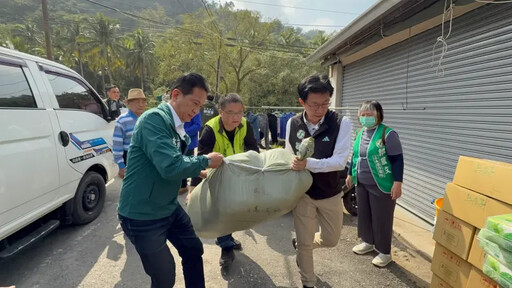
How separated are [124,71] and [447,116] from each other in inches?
1785

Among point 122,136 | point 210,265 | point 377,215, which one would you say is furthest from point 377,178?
point 122,136

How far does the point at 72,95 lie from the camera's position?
11.2 feet

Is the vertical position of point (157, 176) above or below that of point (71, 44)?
below

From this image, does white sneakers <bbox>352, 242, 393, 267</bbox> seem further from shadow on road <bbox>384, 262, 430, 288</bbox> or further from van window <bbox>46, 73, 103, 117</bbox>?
van window <bbox>46, 73, 103, 117</bbox>

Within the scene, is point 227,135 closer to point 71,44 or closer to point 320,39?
point 320,39

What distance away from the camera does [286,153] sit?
204 cm

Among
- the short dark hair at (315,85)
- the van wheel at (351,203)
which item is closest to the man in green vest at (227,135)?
the short dark hair at (315,85)

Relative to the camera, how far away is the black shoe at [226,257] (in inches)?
105

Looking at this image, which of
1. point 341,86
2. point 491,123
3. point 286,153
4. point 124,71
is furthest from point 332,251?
point 124,71

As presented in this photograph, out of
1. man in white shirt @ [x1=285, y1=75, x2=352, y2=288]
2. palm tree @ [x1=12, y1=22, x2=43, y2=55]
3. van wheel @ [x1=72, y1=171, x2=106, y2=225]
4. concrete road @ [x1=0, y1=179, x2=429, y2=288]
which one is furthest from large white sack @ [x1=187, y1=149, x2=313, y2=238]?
palm tree @ [x1=12, y1=22, x2=43, y2=55]

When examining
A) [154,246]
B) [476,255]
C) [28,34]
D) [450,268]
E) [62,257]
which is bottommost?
[62,257]

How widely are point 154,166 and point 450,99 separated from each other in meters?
3.72

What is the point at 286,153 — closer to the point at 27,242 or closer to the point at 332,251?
the point at 332,251

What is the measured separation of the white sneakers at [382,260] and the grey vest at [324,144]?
1.11 m
